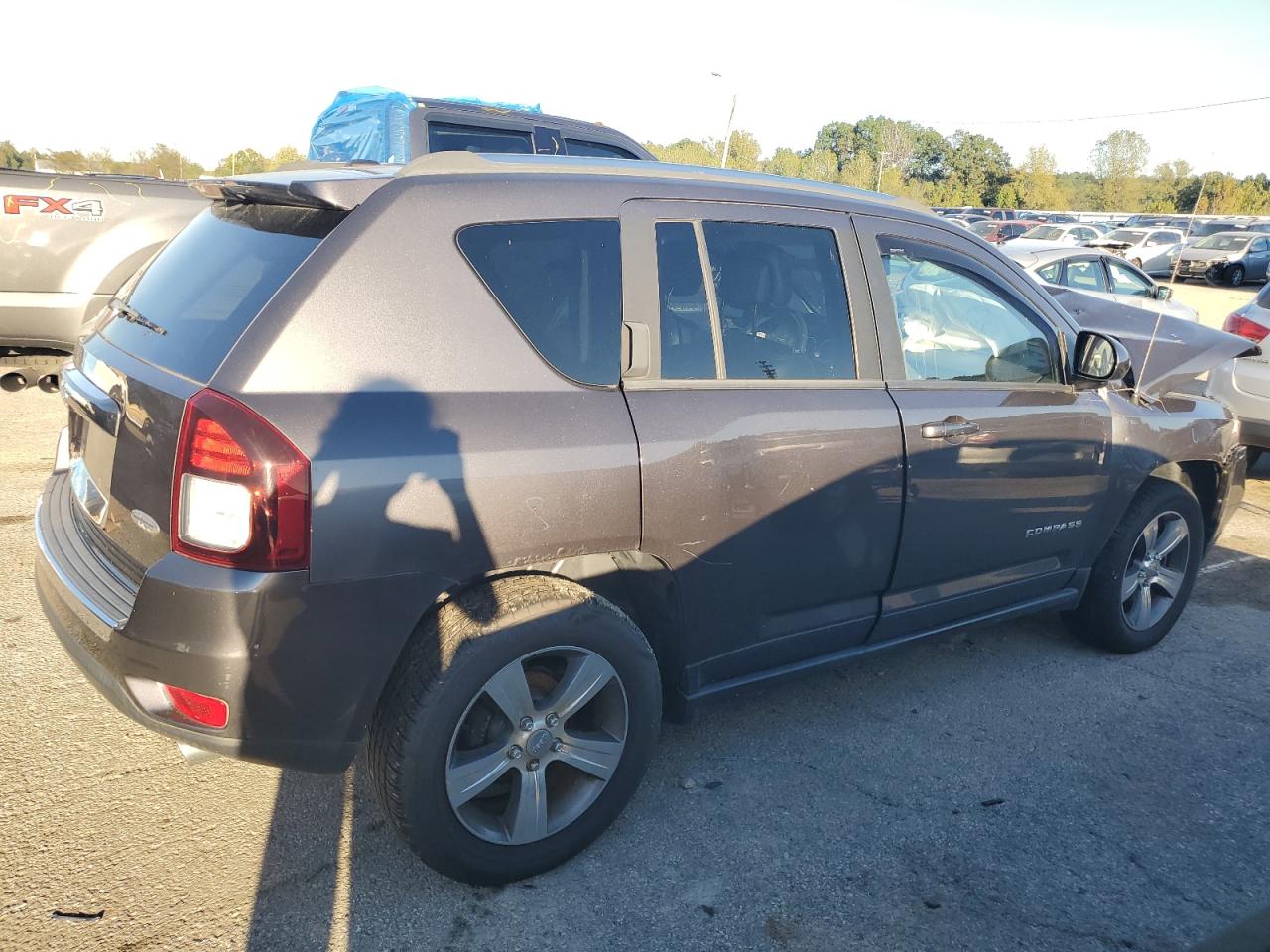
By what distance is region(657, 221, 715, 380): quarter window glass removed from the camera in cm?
Result: 288

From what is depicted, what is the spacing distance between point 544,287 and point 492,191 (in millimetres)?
288

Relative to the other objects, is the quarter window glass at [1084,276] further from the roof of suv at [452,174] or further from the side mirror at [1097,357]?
the roof of suv at [452,174]

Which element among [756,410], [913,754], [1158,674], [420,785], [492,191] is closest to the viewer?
[420,785]

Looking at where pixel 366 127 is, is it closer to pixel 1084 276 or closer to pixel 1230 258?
pixel 1084 276

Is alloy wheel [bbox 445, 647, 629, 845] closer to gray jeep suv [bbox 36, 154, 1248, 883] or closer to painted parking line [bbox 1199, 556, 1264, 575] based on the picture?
gray jeep suv [bbox 36, 154, 1248, 883]

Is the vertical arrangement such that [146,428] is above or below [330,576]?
above

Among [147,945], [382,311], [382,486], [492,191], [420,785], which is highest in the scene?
[492,191]

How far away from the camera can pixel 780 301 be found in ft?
10.4

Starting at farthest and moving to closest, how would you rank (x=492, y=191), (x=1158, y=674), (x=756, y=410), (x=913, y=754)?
1. (x=1158, y=674)
2. (x=913, y=754)
3. (x=756, y=410)
4. (x=492, y=191)

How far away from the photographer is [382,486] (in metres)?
2.29

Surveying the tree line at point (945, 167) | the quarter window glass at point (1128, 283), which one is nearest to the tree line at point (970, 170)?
the tree line at point (945, 167)

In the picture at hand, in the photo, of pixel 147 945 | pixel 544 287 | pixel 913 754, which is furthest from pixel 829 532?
pixel 147 945

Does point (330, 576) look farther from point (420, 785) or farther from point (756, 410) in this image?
point (756, 410)

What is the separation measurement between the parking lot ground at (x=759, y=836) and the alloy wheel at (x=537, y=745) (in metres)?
0.20
